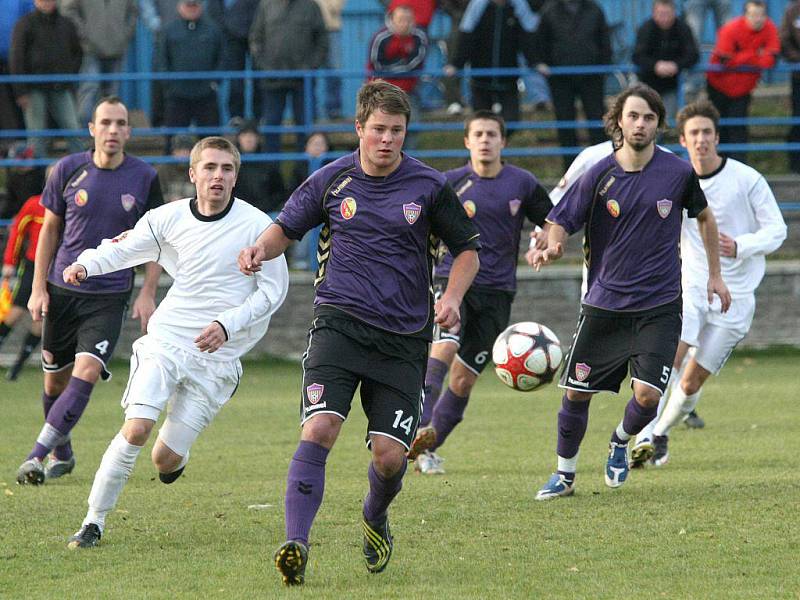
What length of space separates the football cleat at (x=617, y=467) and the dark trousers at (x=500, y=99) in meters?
9.32

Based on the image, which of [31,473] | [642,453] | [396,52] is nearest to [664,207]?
[642,453]

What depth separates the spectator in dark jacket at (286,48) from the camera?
1627 centimetres

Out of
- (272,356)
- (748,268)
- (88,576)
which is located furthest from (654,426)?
(272,356)

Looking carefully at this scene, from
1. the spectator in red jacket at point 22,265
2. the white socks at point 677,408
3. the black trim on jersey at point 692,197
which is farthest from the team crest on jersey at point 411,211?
the spectator in red jacket at point 22,265

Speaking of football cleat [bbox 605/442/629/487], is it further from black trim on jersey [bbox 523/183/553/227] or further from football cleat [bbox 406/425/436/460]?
black trim on jersey [bbox 523/183/553/227]

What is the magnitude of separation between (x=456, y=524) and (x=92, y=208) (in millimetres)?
3347

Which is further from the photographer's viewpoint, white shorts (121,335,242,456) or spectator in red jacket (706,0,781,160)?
spectator in red jacket (706,0,781,160)

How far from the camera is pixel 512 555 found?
631 cm

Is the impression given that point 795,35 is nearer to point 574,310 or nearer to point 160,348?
point 574,310

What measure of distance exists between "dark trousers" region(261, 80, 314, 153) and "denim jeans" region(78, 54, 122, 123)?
204 cm

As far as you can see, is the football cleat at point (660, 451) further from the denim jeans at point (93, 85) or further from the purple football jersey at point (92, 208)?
the denim jeans at point (93, 85)

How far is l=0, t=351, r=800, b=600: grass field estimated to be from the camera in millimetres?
5762

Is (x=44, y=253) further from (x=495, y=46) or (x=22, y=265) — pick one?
(x=495, y=46)

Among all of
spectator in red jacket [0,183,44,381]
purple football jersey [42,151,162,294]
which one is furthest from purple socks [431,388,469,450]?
spectator in red jacket [0,183,44,381]
